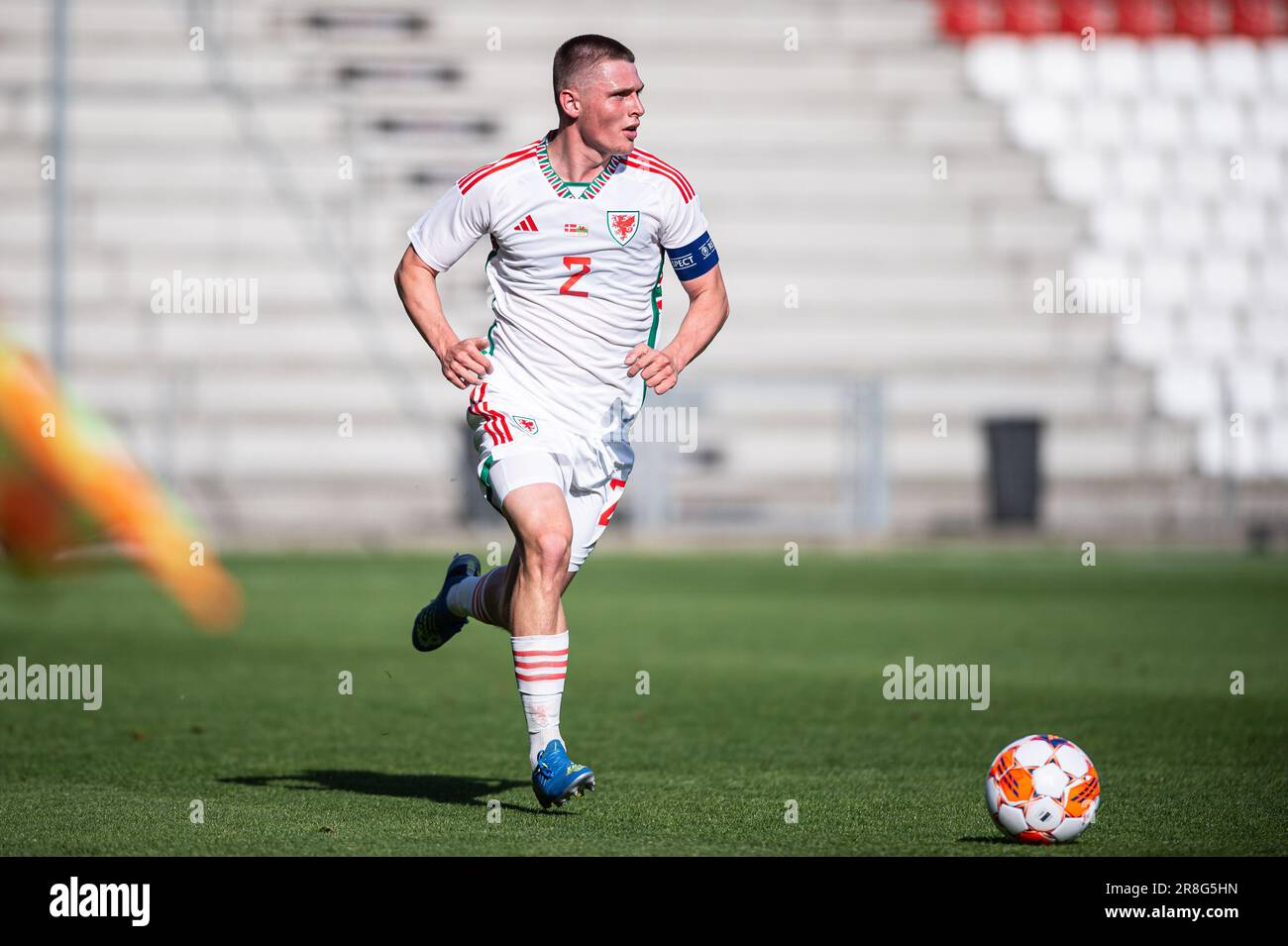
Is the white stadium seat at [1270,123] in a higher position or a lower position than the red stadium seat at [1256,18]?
lower

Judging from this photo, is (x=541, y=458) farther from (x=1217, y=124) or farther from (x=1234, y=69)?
(x=1234, y=69)

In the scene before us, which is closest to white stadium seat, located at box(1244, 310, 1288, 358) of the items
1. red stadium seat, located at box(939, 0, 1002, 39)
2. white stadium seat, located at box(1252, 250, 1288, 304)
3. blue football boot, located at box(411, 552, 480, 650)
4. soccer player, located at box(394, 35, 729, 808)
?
white stadium seat, located at box(1252, 250, 1288, 304)

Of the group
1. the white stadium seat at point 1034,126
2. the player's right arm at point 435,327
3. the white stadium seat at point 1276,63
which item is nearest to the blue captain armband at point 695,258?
the player's right arm at point 435,327

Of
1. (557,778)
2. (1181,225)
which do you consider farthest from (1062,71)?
(557,778)

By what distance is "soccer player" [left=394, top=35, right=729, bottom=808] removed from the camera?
5930 millimetres

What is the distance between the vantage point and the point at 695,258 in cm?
628

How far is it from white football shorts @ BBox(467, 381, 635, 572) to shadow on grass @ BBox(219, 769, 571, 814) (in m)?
0.83

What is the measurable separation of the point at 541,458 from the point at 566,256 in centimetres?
66

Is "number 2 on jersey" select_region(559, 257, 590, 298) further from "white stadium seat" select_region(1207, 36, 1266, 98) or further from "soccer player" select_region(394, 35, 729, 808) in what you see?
"white stadium seat" select_region(1207, 36, 1266, 98)

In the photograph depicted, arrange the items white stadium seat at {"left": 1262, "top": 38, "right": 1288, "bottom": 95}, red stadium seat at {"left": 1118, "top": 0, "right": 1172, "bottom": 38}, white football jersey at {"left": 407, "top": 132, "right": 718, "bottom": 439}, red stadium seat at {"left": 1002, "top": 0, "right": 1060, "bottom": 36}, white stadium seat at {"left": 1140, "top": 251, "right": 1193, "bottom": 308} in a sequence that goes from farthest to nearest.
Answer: red stadium seat at {"left": 1118, "top": 0, "right": 1172, "bottom": 38}, white stadium seat at {"left": 1262, "top": 38, "right": 1288, "bottom": 95}, red stadium seat at {"left": 1002, "top": 0, "right": 1060, "bottom": 36}, white stadium seat at {"left": 1140, "top": 251, "right": 1193, "bottom": 308}, white football jersey at {"left": 407, "top": 132, "right": 718, "bottom": 439}

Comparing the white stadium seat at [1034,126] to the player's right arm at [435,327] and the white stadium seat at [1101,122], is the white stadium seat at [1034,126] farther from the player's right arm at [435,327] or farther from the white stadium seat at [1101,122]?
the player's right arm at [435,327]

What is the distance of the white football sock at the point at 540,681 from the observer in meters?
5.78

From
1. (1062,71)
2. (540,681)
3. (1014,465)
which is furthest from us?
(1062,71)

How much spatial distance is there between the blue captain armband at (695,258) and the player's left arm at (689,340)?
2 centimetres
